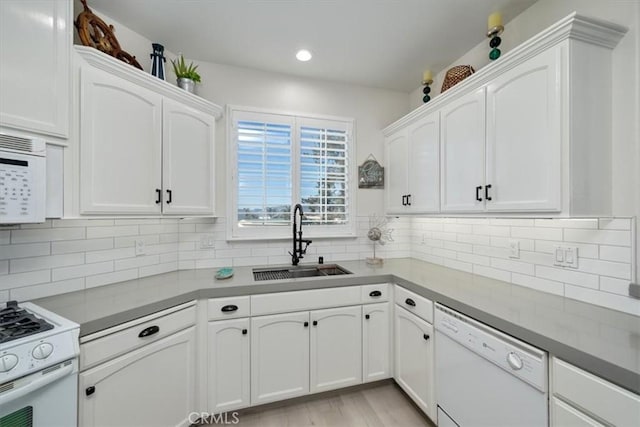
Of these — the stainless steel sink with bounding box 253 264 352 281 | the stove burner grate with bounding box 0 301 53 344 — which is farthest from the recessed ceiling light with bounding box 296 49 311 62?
the stove burner grate with bounding box 0 301 53 344

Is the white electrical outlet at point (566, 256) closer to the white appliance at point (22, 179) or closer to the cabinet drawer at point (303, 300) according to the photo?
the cabinet drawer at point (303, 300)

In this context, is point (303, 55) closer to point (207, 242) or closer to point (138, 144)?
point (138, 144)

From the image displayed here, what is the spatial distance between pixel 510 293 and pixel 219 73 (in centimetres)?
272

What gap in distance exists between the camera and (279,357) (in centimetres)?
184

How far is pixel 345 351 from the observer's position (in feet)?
6.50

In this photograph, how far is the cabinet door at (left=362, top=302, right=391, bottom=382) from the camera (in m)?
2.02

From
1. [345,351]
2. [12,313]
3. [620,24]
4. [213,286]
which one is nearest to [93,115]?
[12,313]

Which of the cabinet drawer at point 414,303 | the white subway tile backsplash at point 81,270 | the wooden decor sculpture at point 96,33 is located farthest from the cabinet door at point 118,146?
the cabinet drawer at point 414,303

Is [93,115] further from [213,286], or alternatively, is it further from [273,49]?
[273,49]

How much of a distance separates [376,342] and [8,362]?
194 cm

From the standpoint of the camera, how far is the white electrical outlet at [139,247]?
6.30 ft

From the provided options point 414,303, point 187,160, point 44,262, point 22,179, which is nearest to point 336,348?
point 414,303

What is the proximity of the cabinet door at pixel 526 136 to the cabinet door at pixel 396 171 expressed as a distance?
2.83 feet

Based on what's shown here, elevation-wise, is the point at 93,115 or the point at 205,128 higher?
the point at 205,128
